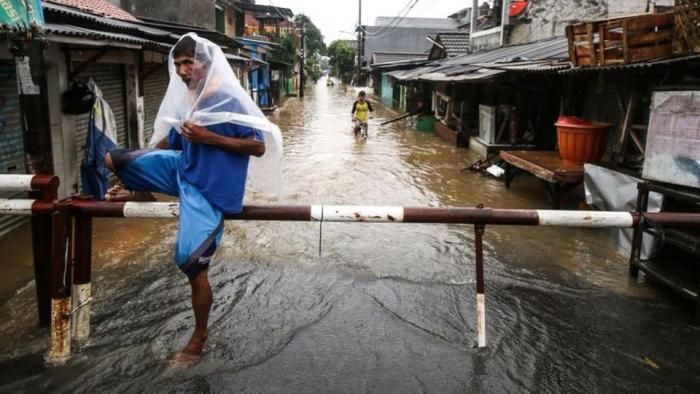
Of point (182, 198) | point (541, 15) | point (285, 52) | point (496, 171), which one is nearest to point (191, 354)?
point (182, 198)

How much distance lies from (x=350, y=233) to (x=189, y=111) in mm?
4237

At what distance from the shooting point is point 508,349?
11.4 feet

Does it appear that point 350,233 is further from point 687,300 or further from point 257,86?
point 257,86

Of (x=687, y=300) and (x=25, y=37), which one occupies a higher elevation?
(x=25, y=37)

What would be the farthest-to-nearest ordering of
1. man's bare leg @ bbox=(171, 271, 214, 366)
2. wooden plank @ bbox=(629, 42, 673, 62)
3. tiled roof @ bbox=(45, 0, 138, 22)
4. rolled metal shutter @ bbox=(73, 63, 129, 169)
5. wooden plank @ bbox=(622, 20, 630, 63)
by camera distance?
tiled roof @ bbox=(45, 0, 138, 22)
rolled metal shutter @ bbox=(73, 63, 129, 169)
wooden plank @ bbox=(622, 20, 630, 63)
wooden plank @ bbox=(629, 42, 673, 62)
man's bare leg @ bbox=(171, 271, 214, 366)

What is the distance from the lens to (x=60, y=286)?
2.87 m

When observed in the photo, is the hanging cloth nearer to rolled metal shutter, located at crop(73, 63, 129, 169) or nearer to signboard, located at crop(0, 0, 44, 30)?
rolled metal shutter, located at crop(73, 63, 129, 169)

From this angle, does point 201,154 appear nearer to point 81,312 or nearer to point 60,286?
point 60,286

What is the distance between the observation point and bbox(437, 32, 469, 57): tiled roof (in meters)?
25.7

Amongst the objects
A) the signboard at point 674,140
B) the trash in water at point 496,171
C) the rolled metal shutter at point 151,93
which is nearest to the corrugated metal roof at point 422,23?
the rolled metal shutter at point 151,93

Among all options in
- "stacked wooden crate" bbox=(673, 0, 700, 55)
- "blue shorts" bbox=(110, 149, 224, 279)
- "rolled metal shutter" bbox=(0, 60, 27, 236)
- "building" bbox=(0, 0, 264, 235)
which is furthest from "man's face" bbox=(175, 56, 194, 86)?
"stacked wooden crate" bbox=(673, 0, 700, 55)

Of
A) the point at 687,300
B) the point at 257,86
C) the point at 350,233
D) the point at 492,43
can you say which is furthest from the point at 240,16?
the point at 687,300

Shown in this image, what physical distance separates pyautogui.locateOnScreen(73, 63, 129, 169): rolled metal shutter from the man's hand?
6.09 metres

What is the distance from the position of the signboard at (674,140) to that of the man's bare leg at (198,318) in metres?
4.02
